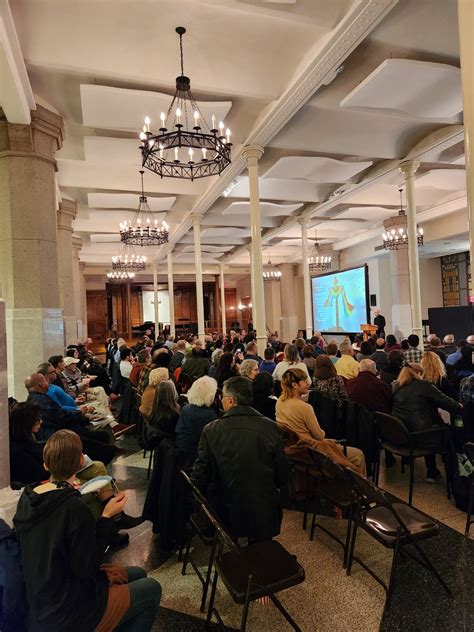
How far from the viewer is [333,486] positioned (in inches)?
105

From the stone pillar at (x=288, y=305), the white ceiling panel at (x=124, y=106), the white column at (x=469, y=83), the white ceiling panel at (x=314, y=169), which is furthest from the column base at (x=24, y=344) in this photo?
the stone pillar at (x=288, y=305)

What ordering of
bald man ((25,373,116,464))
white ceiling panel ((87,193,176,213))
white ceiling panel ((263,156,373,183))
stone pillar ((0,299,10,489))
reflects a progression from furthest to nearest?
1. white ceiling panel ((87,193,176,213))
2. white ceiling panel ((263,156,373,183))
3. bald man ((25,373,116,464))
4. stone pillar ((0,299,10,489))

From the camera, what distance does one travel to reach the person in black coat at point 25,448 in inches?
101

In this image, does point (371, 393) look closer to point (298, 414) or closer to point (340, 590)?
point (298, 414)

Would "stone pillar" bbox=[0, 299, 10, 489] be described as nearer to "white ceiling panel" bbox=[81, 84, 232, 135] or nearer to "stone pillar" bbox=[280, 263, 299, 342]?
"white ceiling panel" bbox=[81, 84, 232, 135]

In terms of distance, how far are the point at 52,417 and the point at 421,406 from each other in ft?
10.6

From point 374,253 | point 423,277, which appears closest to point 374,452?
point 374,253

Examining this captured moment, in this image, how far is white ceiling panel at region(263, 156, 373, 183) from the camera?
260 inches

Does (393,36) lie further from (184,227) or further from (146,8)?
(184,227)

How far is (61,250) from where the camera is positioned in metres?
Result: 8.38

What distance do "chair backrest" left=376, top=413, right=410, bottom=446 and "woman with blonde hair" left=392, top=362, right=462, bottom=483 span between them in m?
0.11

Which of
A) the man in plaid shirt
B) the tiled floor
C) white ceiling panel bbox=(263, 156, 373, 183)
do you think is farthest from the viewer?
white ceiling panel bbox=(263, 156, 373, 183)

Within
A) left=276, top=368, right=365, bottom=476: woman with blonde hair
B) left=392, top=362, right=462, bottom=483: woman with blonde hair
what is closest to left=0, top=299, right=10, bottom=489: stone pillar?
left=276, top=368, right=365, bottom=476: woman with blonde hair

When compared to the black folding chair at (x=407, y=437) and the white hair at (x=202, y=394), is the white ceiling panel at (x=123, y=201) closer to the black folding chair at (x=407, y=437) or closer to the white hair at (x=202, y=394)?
the white hair at (x=202, y=394)
